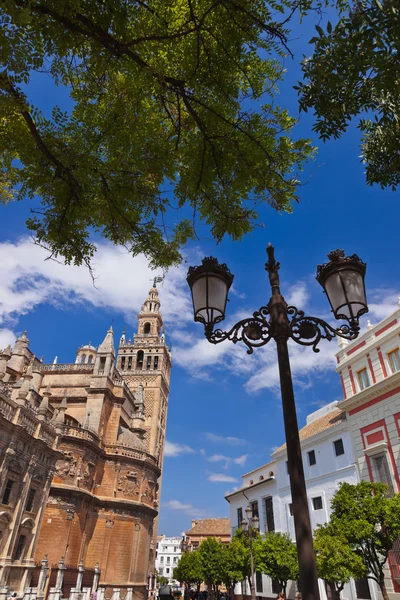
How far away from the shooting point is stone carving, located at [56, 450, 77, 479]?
27.2m

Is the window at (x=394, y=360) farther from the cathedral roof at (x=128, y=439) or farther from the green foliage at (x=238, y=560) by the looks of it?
the cathedral roof at (x=128, y=439)

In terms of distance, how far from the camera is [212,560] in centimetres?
3125

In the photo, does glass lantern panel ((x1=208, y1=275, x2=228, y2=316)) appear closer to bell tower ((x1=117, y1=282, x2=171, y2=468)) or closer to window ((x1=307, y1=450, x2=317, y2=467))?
window ((x1=307, y1=450, x2=317, y2=467))

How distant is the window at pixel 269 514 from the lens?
28127 mm

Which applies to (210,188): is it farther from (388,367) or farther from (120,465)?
(120,465)

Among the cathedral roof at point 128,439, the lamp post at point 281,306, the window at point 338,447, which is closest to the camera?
the lamp post at point 281,306

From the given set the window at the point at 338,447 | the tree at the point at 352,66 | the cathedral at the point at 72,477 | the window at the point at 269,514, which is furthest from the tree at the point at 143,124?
the window at the point at 269,514

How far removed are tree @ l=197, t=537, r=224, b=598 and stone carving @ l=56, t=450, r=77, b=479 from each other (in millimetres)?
12846

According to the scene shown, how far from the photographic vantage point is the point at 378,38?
11.6 feet

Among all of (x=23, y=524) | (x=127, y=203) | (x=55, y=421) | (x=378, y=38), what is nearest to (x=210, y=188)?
(x=127, y=203)

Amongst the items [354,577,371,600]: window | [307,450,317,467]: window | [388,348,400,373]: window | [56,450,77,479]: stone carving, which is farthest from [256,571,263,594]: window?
[388,348,400,373]: window

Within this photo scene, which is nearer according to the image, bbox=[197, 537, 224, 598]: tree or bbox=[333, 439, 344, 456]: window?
bbox=[333, 439, 344, 456]: window

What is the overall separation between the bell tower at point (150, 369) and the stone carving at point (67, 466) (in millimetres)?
18756

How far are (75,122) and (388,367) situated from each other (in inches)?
733
